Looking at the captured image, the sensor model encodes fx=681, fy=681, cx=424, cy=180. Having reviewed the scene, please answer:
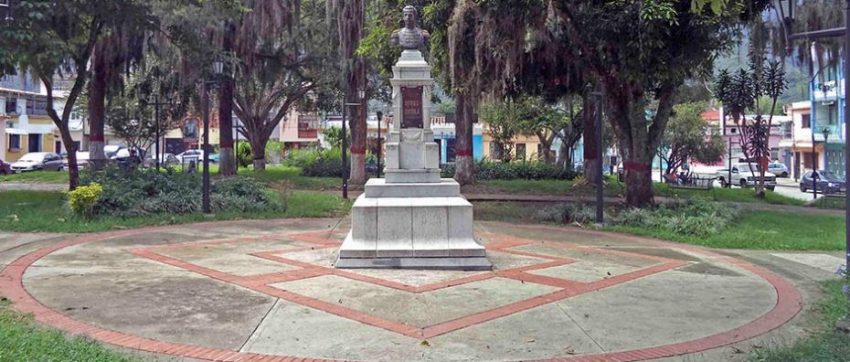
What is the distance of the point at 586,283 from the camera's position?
8.15 m

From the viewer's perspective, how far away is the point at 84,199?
1331 centimetres

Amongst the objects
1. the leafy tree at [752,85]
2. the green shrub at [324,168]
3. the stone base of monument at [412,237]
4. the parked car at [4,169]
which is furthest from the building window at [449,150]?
the stone base of monument at [412,237]

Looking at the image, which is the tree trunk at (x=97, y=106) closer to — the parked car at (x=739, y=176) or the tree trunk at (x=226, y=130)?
the tree trunk at (x=226, y=130)

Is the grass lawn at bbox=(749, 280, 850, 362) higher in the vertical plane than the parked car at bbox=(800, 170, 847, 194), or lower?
Result: lower

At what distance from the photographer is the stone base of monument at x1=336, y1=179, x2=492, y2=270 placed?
9.03 metres

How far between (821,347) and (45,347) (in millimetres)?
5653

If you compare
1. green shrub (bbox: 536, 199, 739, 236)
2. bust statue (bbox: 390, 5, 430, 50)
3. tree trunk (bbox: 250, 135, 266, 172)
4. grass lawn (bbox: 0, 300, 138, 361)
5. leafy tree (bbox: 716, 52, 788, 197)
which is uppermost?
leafy tree (bbox: 716, 52, 788, 197)

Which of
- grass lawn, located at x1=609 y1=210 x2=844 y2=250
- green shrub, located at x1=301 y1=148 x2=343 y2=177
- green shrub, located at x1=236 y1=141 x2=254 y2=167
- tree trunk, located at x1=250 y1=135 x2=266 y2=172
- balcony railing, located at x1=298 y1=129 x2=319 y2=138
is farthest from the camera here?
balcony railing, located at x1=298 y1=129 x2=319 y2=138

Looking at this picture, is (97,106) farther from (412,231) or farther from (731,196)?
(731,196)

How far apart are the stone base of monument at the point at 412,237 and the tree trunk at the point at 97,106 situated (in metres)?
15.4

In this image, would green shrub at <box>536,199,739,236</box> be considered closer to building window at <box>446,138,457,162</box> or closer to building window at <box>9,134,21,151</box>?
building window at <box>446,138,457,162</box>

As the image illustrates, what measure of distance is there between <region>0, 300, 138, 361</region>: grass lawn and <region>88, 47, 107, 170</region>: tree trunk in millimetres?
17537

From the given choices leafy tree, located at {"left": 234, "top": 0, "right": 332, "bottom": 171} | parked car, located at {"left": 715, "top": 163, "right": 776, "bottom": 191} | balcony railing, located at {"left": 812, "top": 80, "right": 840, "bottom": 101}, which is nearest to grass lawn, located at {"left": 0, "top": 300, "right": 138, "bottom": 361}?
leafy tree, located at {"left": 234, "top": 0, "right": 332, "bottom": 171}

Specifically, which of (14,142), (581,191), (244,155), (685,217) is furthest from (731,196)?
(14,142)
